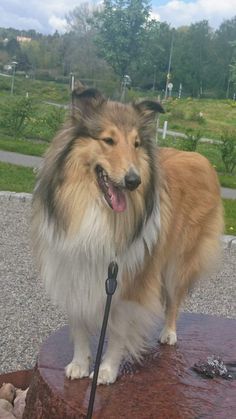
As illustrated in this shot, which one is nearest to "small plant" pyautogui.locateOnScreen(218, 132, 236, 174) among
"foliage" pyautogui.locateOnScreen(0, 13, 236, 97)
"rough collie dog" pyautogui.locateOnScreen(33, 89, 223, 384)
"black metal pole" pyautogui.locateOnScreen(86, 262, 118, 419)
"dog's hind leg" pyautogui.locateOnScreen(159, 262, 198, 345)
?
"dog's hind leg" pyautogui.locateOnScreen(159, 262, 198, 345)

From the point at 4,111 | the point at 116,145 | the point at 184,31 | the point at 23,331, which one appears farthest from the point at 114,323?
the point at 184,31

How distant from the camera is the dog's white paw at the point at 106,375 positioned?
3623mm

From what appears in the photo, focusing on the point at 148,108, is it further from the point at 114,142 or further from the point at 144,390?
the point at 144,390

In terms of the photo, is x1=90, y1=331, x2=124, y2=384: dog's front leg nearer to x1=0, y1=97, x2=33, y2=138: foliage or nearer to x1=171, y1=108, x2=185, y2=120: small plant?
x1=0, y1=97, x2=33, y2=138: foliage

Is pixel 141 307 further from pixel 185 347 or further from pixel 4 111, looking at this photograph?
pixel 4 111

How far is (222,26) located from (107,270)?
99021 mm

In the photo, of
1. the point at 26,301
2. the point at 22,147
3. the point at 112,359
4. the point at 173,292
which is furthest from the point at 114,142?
the point at 22,147

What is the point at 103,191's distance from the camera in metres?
3.24

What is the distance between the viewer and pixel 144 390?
358cm

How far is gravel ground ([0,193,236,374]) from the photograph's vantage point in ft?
18.6

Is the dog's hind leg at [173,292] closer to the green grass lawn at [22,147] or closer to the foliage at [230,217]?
the foliage at [230,217]

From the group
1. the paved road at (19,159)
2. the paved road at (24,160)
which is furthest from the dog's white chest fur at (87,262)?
the paved road at (19,159)

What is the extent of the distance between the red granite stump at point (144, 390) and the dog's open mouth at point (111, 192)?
3.56 ft

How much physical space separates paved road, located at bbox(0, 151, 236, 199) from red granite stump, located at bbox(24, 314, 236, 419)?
11.6 m
